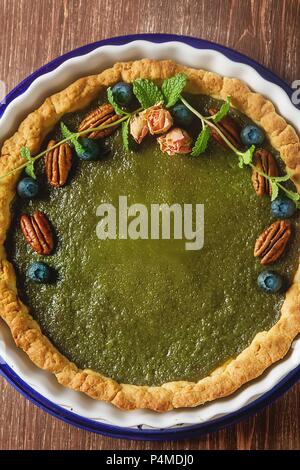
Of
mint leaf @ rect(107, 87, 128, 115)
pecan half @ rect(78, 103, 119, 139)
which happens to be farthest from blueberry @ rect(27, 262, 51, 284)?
mint leaf @ rect(107, 87, 128, 115)

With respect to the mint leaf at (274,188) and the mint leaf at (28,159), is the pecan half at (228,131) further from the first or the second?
the mint leaf at (28,159)

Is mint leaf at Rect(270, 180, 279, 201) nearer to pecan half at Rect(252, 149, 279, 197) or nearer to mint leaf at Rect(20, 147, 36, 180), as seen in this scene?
pecan half at Rect(252, 149, 279, 197)

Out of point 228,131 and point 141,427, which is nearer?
point 228,131

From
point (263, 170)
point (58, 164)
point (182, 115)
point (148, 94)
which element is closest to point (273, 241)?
point (263, 170)

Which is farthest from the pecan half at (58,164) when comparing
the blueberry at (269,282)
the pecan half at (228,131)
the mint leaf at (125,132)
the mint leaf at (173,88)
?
the blueberry at (269,282)

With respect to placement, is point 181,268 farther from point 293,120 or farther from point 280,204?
point 293,120

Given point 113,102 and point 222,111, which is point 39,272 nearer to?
point 113,102
